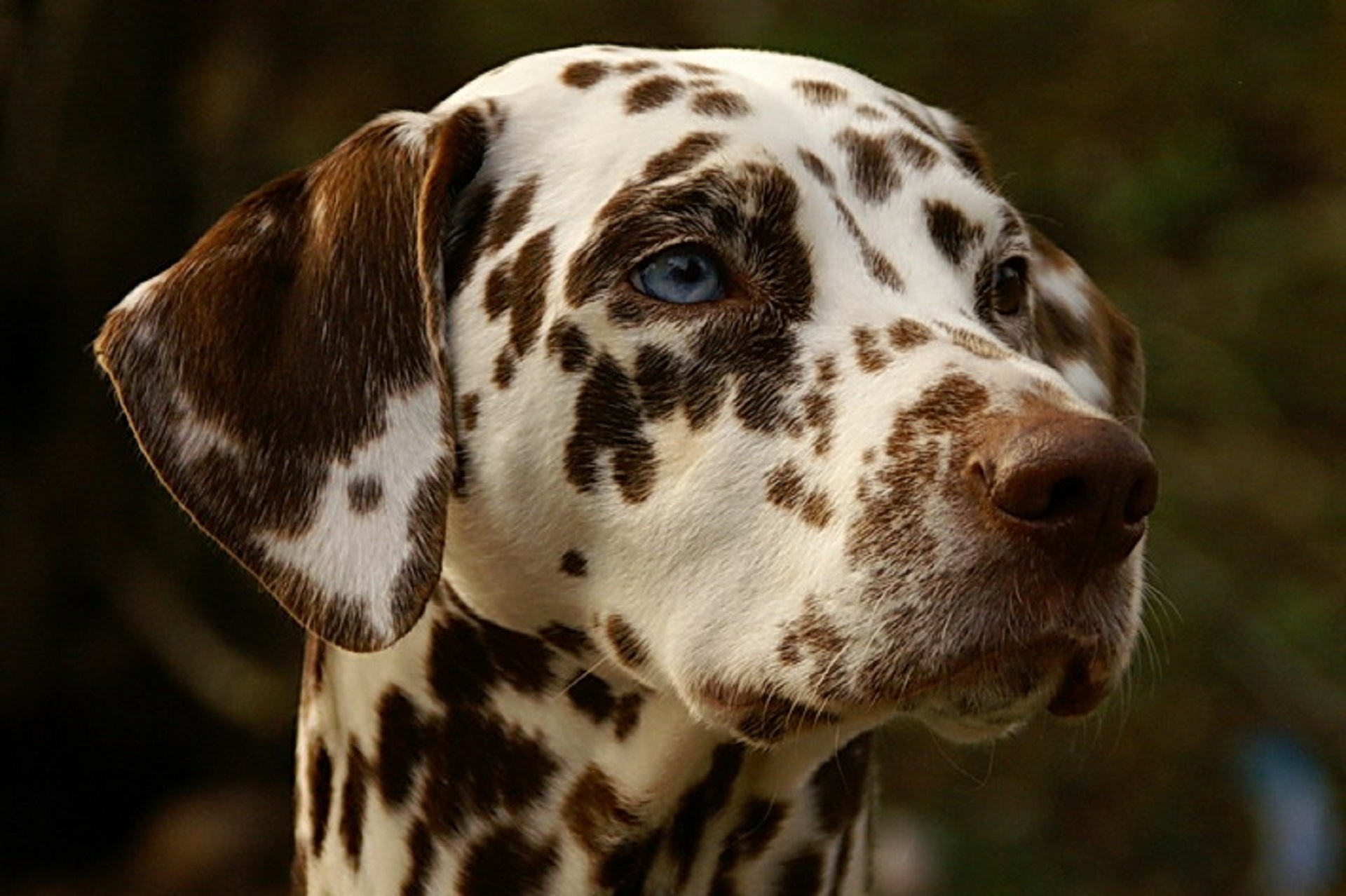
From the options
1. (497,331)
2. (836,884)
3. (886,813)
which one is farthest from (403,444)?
(886,813)

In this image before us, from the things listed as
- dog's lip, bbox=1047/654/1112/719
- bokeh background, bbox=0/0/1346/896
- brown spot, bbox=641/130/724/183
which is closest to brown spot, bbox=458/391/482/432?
brown spot, bbox=641/130/724/183

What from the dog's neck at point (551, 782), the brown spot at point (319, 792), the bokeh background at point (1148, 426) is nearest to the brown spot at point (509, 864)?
the dog's neck at point (551, 782)

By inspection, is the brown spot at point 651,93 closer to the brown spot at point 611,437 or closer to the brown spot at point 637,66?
the brown spot at point 637,66

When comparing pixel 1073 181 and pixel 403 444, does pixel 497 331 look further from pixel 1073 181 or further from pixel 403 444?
pixel 1073 181

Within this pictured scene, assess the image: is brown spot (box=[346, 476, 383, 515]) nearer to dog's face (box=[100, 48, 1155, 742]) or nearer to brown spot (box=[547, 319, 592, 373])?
dog's face (box=[100, 48, 1155, 742])

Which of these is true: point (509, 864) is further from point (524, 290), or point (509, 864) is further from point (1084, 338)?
point (1084, 338)

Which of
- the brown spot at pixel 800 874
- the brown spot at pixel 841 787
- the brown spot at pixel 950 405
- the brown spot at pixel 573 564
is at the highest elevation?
the brown spot at pixel 950 405

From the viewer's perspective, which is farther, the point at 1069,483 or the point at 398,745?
the point at 398,745

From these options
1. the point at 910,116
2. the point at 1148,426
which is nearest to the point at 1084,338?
the point at 910,116
